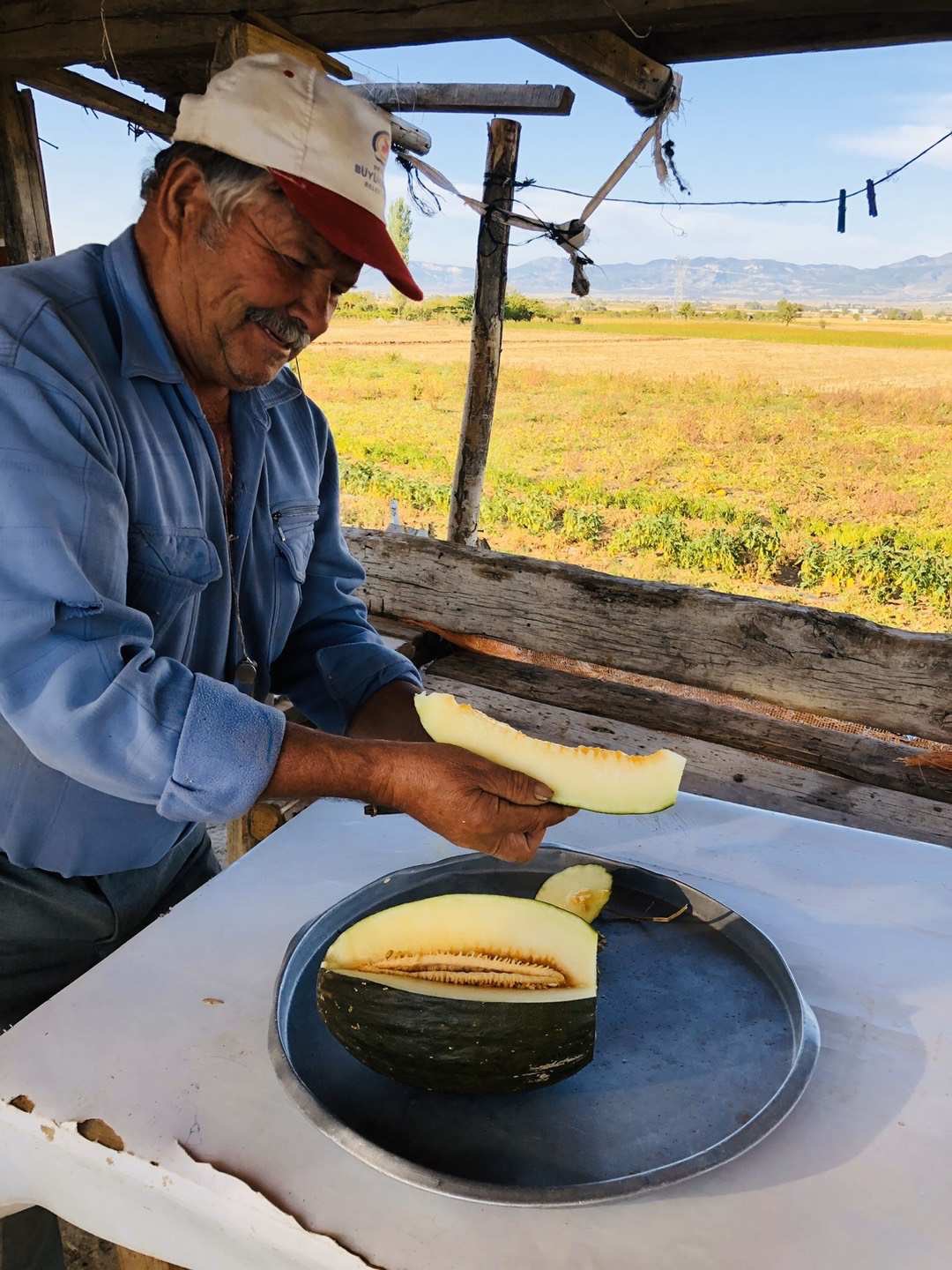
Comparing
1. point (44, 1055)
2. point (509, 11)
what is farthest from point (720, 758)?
point (509, 11)

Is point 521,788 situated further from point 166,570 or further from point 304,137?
point 304,137

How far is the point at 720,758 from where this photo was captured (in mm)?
2980

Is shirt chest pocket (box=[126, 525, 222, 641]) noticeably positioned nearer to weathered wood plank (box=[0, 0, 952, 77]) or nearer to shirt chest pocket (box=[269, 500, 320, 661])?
shirt chest pocket (box=[269, 500, 320, 661])

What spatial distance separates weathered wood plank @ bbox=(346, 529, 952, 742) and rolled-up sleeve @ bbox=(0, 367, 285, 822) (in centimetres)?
220

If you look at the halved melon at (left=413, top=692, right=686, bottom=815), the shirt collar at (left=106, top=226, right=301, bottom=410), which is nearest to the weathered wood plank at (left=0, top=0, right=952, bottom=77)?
the shirt collar at (left=106, top=226, right=301, bottom=410)

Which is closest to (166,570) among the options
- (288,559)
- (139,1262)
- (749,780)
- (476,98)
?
(288,559)

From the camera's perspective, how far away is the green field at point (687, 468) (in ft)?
51.7

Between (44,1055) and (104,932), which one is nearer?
(44,1055)

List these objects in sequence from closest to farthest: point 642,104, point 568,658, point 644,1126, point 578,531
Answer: point 644,1126
point 568,658
point 642,104
point 578,531

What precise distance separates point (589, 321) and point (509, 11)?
3889cm

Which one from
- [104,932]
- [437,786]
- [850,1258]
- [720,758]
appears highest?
[437,786]

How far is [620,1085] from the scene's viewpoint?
105cm

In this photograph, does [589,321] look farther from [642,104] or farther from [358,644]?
[358,644]

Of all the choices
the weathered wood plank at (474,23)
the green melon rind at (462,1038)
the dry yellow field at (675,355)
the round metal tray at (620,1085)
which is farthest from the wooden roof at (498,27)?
Answer: the dry yellow field at (675,355)
